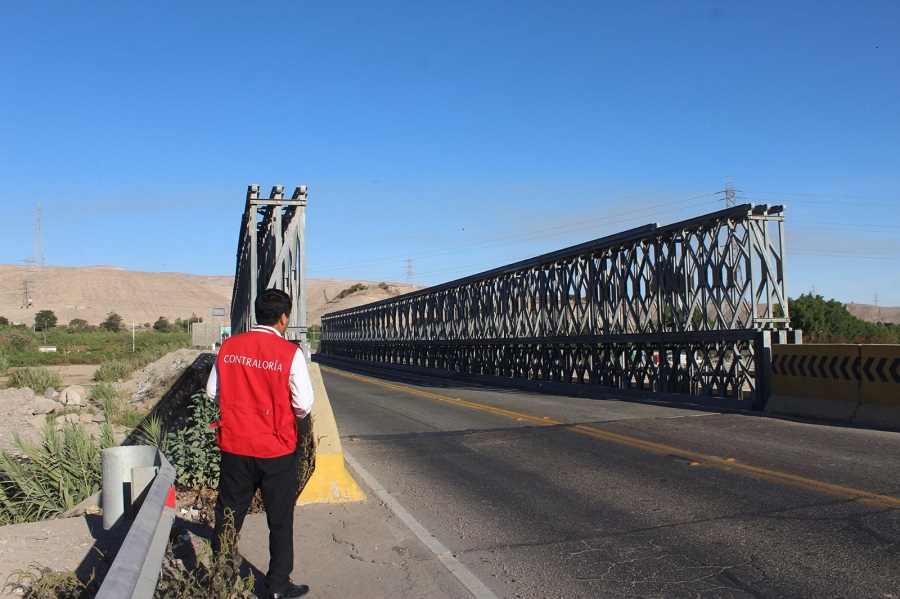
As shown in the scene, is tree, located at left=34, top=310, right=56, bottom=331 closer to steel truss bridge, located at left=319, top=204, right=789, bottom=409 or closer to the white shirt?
steel truss bridge, located at left=319, top=204, right=789, bottom=409

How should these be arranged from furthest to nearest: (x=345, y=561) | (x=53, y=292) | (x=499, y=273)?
(x=53, y=292)
(x=499, y=273)
(x=345, y=561)

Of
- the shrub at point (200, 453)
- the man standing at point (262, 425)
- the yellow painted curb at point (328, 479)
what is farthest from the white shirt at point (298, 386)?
the yellow painted curb at point (328, 479)

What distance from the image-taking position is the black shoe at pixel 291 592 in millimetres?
4760

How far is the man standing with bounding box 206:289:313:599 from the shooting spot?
4691mm

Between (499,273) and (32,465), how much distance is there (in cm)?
2271

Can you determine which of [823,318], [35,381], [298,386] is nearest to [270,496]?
[298,386]

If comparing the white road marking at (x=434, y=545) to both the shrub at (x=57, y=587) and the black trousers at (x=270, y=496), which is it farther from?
the shrub at (x=57, y=587)

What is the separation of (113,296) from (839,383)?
147743mm

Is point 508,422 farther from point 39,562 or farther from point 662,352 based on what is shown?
point 39,562

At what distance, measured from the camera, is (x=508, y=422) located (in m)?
14.2

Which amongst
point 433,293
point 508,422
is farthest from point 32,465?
point 433,293

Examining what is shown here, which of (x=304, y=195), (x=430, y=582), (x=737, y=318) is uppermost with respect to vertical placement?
(x=304, y=195)

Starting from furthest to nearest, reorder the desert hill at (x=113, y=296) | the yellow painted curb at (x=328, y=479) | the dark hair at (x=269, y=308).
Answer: the desert hill at (x=113, y=296)
the yellow painted curb at (x=328, y=479)
the dark hair at (x=269, y=308)

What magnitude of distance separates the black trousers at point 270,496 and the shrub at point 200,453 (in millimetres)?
2541
